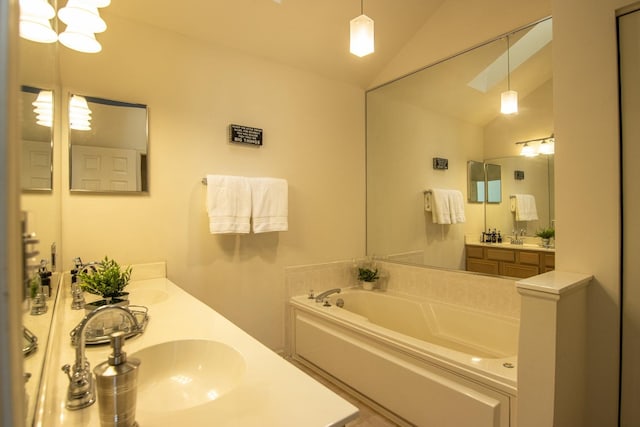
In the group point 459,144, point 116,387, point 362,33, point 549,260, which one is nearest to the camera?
point 116,387

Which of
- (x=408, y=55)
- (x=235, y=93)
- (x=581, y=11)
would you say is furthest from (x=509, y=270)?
(x=235, y=93)

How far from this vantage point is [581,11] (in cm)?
149

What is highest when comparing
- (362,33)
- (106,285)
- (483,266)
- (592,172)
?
(362,33)

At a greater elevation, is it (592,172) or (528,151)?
(528,151)

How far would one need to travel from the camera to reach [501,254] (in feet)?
7.63

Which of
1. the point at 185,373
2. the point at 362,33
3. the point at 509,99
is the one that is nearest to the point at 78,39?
the point at 362,33

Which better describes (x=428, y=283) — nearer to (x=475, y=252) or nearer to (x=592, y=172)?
(x=475, y=252)

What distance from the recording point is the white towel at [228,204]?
2150 millimetres

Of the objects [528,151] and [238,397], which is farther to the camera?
[528,151]

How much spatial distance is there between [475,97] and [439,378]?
215 centimetres

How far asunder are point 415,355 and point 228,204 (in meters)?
1.52

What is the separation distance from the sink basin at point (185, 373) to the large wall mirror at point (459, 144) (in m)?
2.11

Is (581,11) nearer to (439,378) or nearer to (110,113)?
(439,378)

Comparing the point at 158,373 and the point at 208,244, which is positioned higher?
the point at 208,244
